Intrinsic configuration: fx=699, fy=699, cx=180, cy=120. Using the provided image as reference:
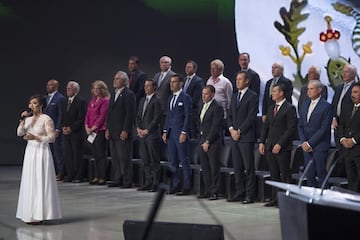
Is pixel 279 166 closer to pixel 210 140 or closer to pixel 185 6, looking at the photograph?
pixel 210 140

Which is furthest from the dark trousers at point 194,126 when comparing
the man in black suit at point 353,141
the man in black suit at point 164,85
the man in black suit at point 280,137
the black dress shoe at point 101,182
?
the man in black suit at point 353,141

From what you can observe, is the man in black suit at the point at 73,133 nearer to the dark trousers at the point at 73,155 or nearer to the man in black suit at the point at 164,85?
the dark trousers at the point at 73,155

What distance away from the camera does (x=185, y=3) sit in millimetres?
15398

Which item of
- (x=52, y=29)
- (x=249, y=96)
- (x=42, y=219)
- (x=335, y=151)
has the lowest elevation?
(x=42, y=219)

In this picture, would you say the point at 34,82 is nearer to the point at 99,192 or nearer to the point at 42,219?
the point at 99,192

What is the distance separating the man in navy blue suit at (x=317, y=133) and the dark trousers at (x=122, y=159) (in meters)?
3.51

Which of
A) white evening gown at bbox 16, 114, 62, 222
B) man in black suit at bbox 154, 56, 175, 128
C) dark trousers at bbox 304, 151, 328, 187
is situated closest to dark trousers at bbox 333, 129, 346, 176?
dark trousers at bbox 304, 151, 328, 187

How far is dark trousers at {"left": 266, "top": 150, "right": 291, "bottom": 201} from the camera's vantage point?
940 centimetres

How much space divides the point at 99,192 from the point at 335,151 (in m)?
3.85

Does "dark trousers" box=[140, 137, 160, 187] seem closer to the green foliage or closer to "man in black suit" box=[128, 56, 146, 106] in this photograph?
"man in black suit" box=[128, 56, 146, 106]

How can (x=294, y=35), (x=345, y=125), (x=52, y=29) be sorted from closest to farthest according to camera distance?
(x=345, y=125) → (x=294, y=35) → (x=52, y=29)

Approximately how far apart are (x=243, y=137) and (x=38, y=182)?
10.6ft

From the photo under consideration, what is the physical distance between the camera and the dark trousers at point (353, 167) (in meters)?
8.77

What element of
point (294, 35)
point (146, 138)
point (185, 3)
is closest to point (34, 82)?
point (185, 3)
